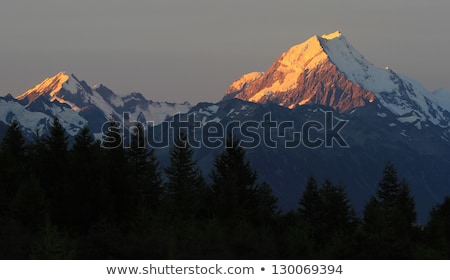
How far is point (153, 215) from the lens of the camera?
5650 cm

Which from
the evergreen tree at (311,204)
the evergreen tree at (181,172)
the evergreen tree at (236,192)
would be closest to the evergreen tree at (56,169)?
the evergreen tree at (236,192)

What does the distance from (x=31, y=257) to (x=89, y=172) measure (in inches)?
1625

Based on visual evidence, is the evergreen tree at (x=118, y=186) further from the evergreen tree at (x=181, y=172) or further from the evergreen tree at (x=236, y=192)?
the evergreen tree at (x=181, y=172)

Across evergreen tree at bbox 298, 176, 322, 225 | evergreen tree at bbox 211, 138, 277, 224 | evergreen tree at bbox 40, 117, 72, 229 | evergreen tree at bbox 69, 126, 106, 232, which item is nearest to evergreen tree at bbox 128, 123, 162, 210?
evergreen tree at bbox 211, 138, 277, 224

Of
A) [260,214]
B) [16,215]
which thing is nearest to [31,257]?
[16,215]

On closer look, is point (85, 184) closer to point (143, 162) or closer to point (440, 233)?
point (440, 233)

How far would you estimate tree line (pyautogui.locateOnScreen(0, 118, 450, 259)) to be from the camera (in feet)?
136

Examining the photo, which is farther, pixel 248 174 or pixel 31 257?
pixel 248 174

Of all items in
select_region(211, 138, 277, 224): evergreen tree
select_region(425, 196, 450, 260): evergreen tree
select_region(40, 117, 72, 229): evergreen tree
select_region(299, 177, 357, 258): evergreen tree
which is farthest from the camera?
select_region(299, 177, 357, 258): evergreen tree

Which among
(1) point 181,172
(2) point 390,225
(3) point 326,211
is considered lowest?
(2) point 390,225

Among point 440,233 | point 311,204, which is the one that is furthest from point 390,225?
point 311,204

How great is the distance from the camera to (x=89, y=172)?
78.9 meters

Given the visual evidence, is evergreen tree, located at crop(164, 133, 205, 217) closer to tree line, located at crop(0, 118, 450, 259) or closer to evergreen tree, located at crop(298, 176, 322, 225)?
tree line, located at crop(0, 118, 450, 259)
